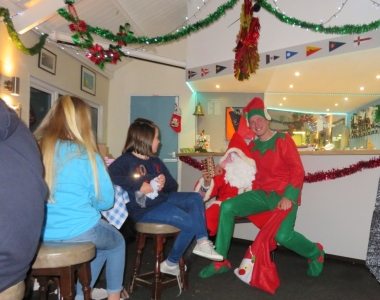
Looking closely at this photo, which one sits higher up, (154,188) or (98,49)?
(98,49)

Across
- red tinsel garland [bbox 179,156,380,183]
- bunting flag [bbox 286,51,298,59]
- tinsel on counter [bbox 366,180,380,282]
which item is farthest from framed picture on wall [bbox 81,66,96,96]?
tinsel on counter [bbox 366,180,380,282]

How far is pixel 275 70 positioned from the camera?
15.7 ft

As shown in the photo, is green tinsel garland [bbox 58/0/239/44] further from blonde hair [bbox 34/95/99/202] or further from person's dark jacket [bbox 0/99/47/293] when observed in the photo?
person's dark jacket [bbox 0/99/47/293]

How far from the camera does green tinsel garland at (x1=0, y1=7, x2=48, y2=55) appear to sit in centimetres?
400

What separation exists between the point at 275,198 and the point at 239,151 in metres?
0.56

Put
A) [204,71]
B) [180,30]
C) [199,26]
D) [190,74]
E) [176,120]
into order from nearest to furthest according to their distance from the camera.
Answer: [199,26]
[180,30]
[204,71]
[190,74]
[176,120]

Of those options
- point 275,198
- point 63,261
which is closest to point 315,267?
point 275,198

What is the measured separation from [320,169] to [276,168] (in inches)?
26.9

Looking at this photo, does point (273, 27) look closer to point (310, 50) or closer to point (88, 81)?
point (310, 50)

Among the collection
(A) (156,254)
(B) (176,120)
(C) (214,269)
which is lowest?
(C) (214,269)

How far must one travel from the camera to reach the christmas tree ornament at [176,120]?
6656 mm

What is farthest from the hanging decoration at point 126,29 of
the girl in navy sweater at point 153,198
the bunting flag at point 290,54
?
the girl in navy sweater at point 153,198

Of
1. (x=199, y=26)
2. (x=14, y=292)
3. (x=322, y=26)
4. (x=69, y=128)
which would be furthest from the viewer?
(x=199, y=26)

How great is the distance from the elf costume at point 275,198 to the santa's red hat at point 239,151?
0.28ft
